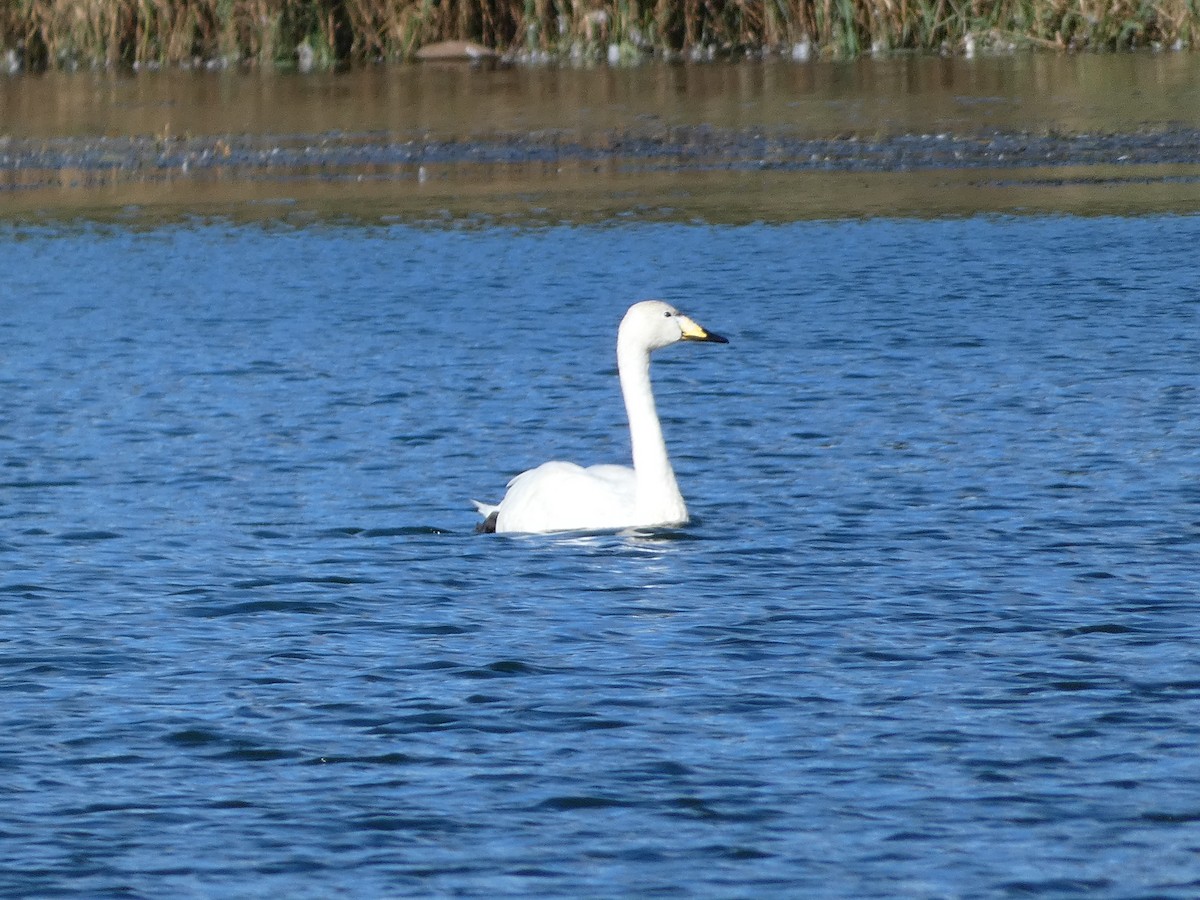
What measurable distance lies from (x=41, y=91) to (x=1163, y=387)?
2304cm

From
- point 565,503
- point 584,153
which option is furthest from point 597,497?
point 584,153

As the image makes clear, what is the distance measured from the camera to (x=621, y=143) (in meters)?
25.9

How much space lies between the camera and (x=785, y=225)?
20219 millimetres

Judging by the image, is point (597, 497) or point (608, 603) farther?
point (597, 497)

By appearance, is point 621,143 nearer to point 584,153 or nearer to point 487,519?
point 584,153

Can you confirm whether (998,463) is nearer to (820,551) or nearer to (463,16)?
(820,551)

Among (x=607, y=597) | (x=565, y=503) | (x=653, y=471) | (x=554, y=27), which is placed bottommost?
(x=607, y=597)

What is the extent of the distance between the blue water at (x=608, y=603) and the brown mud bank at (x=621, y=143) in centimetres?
503

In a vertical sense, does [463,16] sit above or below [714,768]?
above

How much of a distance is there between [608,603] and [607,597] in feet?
0.36

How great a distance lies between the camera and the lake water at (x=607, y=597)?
6168 mm

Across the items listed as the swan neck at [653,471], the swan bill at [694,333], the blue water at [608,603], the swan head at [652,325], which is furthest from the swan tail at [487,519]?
the swan bill at [694,333]

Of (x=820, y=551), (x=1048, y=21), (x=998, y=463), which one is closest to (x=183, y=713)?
(x=820, y=551)

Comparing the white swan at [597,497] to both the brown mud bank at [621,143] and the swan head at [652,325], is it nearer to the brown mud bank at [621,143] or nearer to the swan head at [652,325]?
the swan head at [652,325]
